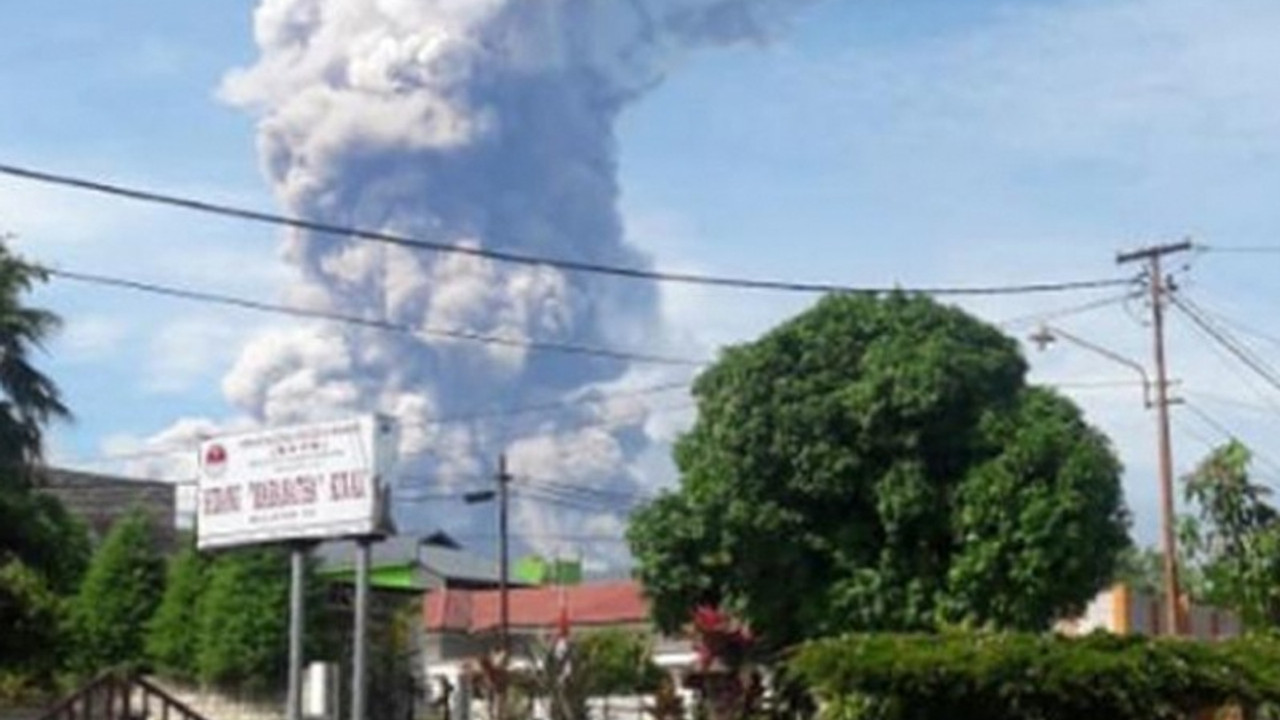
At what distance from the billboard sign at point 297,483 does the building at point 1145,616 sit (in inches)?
1126

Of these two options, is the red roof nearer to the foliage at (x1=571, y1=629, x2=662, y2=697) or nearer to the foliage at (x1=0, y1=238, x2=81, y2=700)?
the foliage at (x1=571, y1=629, x2=662, y2=697)

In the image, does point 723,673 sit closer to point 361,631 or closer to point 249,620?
point 361,631

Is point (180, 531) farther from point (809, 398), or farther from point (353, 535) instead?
point (353, 535)

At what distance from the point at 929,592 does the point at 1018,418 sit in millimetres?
3174

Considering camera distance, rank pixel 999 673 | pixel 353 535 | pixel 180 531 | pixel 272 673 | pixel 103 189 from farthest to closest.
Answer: pixel 180 531, pixel 272 673, pixel 999 673, pixel 103 189, pixel 353 535

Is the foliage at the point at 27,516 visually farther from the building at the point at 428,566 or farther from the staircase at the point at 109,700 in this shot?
the building at the point at 428,566

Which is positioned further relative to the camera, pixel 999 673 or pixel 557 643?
pixel 557 643

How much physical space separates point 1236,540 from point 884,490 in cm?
680

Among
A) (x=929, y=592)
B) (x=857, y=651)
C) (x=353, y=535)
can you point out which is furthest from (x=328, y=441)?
(x=929, y=592)

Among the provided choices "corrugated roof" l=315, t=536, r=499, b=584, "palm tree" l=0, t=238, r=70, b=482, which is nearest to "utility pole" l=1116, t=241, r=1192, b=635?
"palm tree" l=0, t=238, r=70, b=482

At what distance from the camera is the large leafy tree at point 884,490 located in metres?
39.2

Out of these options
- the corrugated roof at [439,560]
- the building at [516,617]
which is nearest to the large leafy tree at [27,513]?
the building at [516,617]

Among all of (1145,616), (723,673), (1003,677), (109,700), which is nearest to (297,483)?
(109,700)

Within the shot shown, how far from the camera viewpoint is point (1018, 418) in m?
40.4
